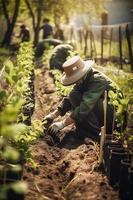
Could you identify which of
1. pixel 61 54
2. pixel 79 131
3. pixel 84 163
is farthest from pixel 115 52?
pixel 84 163

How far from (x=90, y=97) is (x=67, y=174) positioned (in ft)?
4.31

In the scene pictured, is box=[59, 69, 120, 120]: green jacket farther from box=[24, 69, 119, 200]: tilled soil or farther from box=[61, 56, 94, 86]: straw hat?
box=[24, 69, 119, 200]: tilled soil

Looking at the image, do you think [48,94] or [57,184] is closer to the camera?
[57,184]

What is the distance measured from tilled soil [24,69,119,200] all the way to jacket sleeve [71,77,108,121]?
0.42 m

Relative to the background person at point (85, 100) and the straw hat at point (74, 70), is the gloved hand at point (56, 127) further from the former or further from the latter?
the straw hat at point (74, 70)

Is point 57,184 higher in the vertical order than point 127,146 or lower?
lower

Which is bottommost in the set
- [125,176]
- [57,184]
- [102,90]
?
[57,184]

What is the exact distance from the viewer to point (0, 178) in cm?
417

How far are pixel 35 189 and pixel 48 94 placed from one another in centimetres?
545

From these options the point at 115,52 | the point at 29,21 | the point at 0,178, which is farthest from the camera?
the point at 29,21

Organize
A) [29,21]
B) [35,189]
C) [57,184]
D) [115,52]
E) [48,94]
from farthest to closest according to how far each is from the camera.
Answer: [29,21] < [115,52] < [48,94] < [57,184] < [35,189]

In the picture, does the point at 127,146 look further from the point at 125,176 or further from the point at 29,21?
the point at 29,21

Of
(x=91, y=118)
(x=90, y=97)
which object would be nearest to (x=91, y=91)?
(x=90, y=97)

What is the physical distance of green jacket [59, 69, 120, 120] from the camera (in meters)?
6.24
